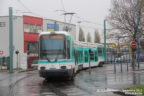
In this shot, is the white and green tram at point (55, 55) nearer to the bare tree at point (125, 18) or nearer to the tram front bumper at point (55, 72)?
the tram front bumper at point (55, 72)

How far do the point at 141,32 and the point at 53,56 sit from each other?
51.7ft

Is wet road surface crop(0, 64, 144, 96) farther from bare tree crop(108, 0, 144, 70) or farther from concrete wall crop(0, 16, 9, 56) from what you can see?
concrete wall crop(0, 16, 9, 56)

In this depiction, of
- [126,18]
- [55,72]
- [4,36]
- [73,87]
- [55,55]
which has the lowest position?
[73,87]

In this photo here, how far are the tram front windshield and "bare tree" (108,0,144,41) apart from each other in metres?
14.4

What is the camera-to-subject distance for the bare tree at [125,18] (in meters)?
31.7

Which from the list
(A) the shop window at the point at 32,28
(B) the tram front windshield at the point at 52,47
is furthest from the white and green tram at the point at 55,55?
(A) the shop window at the point at 32,28

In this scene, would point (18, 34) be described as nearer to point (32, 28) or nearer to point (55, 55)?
point (32, 28)

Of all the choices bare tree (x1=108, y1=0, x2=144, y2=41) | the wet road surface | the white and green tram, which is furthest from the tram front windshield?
bare tree (x1=108, y1=0, x2=144, y2=41)

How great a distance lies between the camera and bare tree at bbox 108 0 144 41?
104 feet

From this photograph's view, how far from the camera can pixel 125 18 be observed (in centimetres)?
3222

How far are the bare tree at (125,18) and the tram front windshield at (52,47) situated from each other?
566 inches

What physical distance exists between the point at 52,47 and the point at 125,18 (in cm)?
1552

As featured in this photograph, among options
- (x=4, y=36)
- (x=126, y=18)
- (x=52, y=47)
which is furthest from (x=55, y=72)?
(x=4, y=36)

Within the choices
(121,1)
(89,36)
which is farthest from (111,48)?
(89,36)
